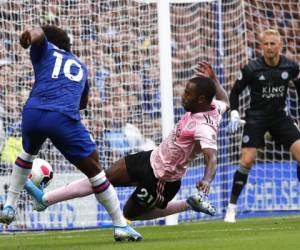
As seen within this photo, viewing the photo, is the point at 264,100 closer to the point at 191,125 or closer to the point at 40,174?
the point at 191,125

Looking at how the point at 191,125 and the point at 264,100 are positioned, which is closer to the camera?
the point at 191,125

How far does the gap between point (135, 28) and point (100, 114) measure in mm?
1291

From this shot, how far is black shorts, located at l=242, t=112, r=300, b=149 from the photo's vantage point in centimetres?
1220

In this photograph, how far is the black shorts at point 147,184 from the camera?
29.8ft

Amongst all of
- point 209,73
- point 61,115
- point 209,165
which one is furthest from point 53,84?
point 209,73

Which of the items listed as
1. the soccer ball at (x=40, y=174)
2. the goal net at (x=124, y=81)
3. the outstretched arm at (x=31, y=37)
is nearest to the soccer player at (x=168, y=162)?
the soccer ball at (x=40, y=174)

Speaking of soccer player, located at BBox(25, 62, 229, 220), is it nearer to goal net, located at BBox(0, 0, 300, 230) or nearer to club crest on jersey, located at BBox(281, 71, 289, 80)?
club crest on jersey, located at BBox(281, 71, 289, 80)

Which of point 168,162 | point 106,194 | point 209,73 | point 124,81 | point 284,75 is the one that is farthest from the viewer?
point 124,81

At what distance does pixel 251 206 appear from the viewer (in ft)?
48.8

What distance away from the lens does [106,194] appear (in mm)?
8500

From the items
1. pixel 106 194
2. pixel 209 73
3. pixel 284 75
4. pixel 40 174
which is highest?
pixel 284 75

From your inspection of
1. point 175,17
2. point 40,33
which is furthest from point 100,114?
point 40,33

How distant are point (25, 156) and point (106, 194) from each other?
780mm

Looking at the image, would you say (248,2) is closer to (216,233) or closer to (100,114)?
(100,114)
